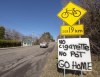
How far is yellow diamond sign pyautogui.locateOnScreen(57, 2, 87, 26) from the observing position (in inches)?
339

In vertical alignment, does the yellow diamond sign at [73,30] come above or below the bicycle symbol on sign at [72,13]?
below

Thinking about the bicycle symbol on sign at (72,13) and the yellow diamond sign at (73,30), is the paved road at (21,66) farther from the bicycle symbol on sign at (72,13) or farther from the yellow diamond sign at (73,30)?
the bicycle symbol on sign at (72,13)

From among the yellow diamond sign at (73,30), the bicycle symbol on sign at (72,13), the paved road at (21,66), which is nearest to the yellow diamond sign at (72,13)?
the bicycle symbol on sign at (72,13)

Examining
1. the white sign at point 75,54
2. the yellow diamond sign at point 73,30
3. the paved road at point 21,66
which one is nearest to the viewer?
the white sign at point 75,54

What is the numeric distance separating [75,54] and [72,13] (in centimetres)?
186

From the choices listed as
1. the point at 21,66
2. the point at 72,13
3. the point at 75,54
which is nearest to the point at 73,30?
the point at 72,13

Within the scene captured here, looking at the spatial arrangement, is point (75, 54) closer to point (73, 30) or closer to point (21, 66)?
point (73, 30)

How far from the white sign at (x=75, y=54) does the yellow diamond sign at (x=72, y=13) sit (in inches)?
35.4

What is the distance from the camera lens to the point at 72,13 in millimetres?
8797

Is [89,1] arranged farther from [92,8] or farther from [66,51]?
[66,51]

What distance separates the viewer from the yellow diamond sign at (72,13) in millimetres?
8602

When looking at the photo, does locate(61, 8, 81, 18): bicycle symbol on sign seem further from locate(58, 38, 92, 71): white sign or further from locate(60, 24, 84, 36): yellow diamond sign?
locate(58, 38, 92, 71): white sign

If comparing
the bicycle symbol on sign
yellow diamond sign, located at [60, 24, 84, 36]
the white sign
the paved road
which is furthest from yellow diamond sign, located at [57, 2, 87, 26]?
the paved road

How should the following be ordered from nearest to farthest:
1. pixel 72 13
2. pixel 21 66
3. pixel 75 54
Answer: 1. pixel 75 54
2. pixel 72 13
3. pixel 21 66
